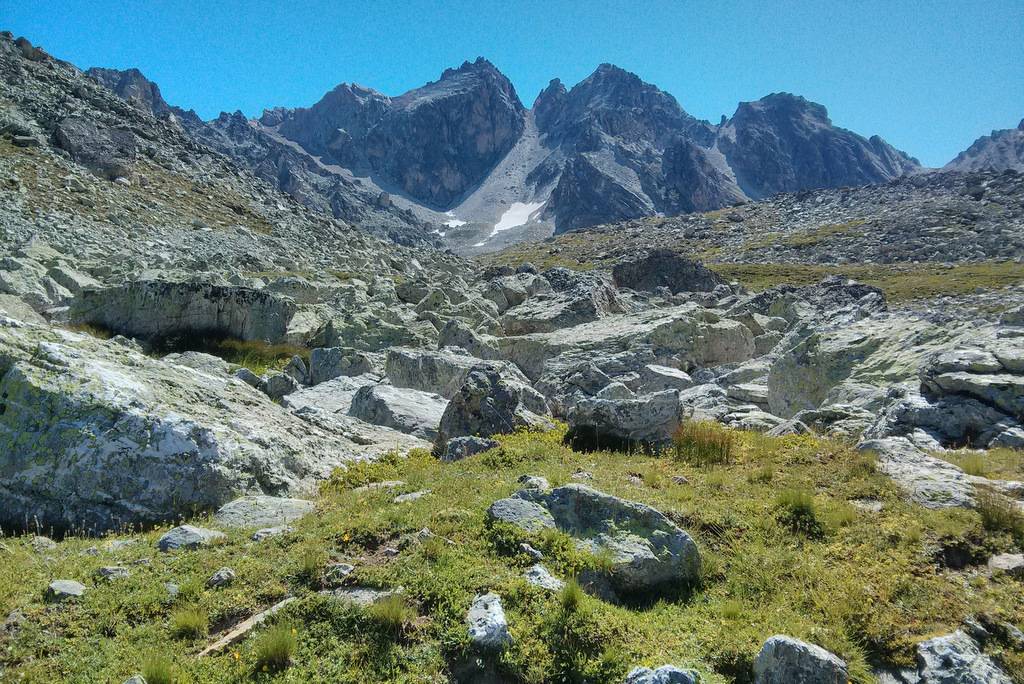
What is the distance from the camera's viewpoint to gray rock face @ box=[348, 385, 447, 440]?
16.9 m

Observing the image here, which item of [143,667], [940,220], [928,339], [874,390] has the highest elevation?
[940,220]

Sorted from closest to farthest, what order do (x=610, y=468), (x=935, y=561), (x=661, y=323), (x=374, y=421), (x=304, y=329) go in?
(x=935, y=561)
(x=610, y=468)
(x=374, y=421)
(x=661, y=323)
(x=304, y=329)

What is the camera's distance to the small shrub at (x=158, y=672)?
5.70 metres

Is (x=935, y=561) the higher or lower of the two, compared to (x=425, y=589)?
higher

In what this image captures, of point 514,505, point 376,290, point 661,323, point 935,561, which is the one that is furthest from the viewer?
point 376,290

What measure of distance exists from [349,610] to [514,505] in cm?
304

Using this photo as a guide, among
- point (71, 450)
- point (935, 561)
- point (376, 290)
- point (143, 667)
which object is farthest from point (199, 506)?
point (376, 290)

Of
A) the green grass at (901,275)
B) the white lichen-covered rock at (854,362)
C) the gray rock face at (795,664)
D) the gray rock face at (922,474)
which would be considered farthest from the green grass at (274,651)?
the green grass at (901,275)

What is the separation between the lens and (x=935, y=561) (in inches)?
316

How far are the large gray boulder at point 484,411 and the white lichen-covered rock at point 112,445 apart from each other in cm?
398

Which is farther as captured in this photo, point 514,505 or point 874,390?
point 874,390

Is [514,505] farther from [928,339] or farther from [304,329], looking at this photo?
[304,329]

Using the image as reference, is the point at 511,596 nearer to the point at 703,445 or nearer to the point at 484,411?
the point at 703,445

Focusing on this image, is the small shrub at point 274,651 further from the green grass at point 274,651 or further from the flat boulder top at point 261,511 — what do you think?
the flat boulder top at point 261,511
